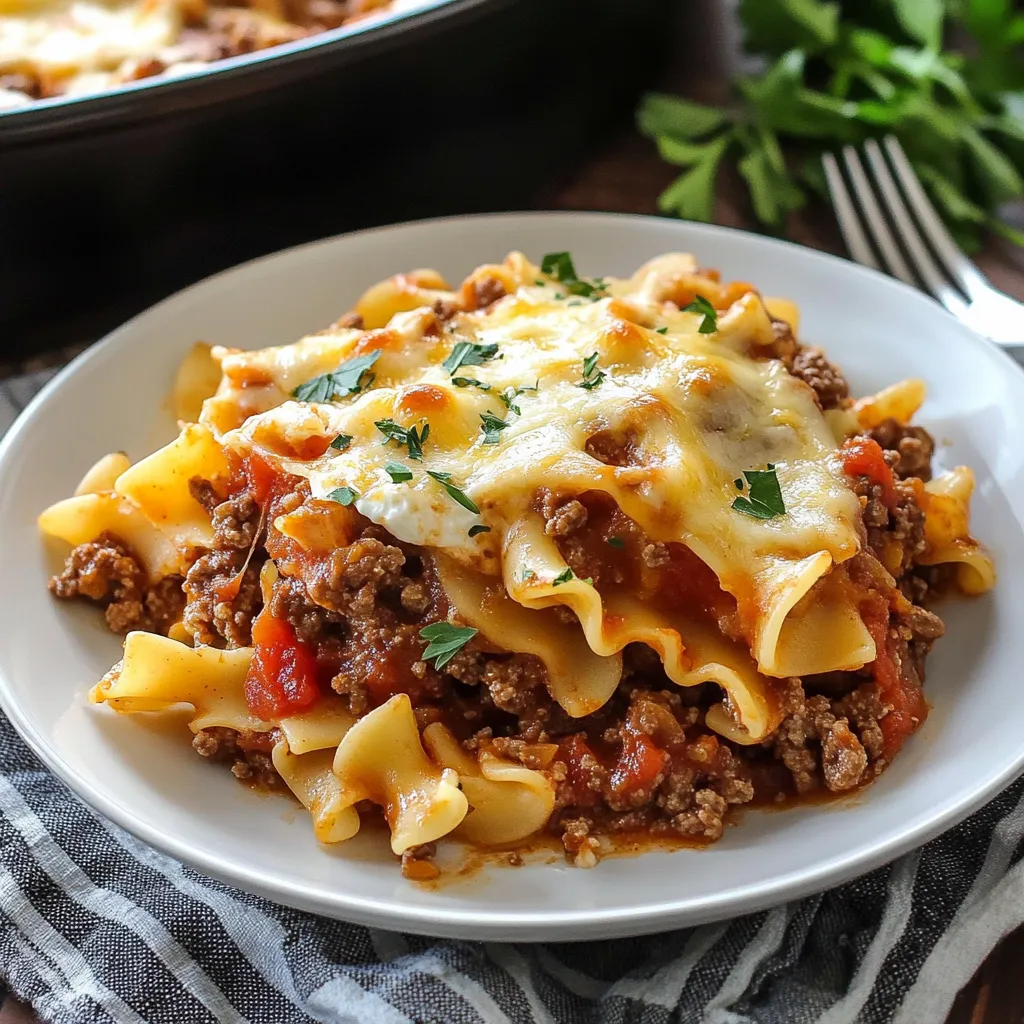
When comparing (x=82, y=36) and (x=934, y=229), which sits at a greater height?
(x=82, y=36)

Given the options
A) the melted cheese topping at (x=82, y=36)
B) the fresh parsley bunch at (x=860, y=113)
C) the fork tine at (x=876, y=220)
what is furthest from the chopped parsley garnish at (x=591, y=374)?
the melted cheese topping at (x=82, y=36)

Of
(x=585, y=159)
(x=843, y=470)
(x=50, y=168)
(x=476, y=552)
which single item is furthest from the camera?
(x=585, y=159)

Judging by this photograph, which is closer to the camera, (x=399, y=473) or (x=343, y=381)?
(x=399, y=473)

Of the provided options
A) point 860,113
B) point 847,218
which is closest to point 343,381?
point 847,218

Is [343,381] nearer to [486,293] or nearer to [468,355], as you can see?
[468,355]

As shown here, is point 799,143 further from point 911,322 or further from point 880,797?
point 880,797

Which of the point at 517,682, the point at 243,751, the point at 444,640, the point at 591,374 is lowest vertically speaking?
the point at 243,751

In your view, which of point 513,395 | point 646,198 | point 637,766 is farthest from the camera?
point 646,198

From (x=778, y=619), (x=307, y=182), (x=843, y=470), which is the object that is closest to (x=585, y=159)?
(x=307, y=182)
